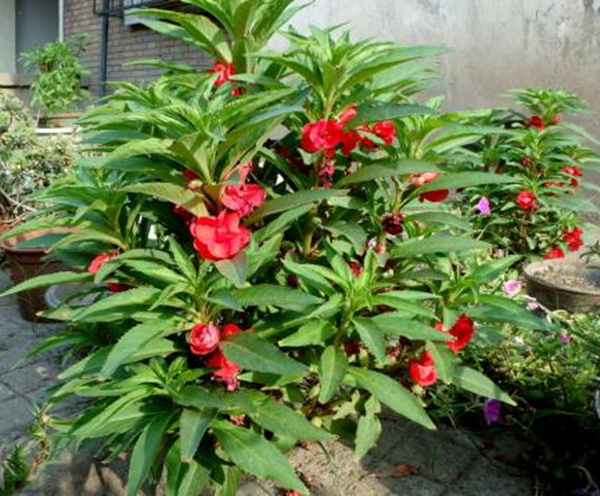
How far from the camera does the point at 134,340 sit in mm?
1470

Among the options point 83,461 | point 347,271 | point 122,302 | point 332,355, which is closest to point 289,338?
point 332,355

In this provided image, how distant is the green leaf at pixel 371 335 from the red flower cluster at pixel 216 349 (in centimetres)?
31

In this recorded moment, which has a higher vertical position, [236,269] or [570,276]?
[236,269]

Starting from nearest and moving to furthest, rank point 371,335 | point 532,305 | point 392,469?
1. point 371,335
2. point 392,469
3. point 532,305

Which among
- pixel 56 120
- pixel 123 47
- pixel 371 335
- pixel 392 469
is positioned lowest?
pixel 392 469

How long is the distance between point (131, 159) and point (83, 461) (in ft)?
3.89

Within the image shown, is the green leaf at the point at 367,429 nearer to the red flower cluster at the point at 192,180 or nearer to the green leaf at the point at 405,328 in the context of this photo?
the green leaf at the point at 405,328

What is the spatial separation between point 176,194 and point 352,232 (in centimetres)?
47

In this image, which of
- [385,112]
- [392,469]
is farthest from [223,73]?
[392,469]

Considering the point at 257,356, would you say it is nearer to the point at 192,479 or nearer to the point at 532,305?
the point at 192,479

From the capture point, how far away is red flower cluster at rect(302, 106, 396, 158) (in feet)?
5.18

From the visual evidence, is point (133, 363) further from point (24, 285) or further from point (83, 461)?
point (83, 461)

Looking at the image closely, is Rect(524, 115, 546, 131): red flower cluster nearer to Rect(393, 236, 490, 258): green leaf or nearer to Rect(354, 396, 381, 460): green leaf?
Rect(393, 236, 490, 258): green leaf

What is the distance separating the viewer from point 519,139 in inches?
147
